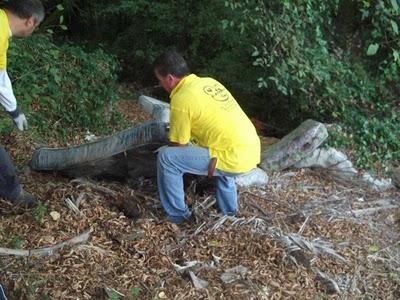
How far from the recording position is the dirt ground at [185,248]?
389 cm

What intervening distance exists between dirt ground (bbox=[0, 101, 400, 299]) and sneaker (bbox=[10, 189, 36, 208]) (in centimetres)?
7

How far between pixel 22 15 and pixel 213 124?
61.9 inches

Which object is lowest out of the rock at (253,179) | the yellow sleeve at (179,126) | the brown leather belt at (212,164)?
the rock at (253,179)

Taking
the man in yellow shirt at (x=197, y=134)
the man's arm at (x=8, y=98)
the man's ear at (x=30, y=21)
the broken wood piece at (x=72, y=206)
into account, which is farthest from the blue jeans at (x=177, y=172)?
the man's ear at (x=30, y=21)

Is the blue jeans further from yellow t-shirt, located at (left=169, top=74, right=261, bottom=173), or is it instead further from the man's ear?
the man's ear

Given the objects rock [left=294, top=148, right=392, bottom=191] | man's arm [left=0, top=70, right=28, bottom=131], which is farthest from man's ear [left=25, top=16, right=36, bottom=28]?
rock [left=294, top=148, right=392, bottom=191]

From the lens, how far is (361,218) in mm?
5676

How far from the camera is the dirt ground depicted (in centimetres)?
389

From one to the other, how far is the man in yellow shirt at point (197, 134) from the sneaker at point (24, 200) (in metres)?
1.00

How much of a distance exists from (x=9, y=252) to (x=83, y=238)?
533mm

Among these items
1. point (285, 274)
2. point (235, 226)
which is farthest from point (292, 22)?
point (285, 274)

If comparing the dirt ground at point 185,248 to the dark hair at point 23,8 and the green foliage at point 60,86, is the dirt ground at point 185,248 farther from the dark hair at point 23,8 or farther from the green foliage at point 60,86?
the dark hair at point 23,8

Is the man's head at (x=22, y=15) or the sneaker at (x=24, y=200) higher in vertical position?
the man's head at (x=22, y=15)

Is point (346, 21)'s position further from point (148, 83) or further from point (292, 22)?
point (148, 83)
